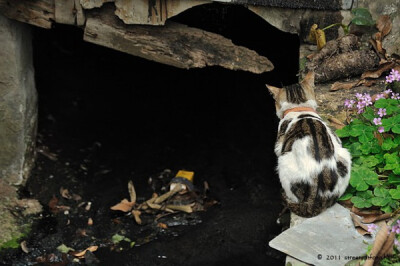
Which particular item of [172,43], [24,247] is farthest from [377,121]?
[24,247]

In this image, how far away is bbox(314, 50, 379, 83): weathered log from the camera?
6562 millimetres

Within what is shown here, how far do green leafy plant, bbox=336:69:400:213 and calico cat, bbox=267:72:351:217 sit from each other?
0.17 meters

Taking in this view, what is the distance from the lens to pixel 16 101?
7031 mm

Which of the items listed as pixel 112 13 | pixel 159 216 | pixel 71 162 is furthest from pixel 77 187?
pixel 112 13

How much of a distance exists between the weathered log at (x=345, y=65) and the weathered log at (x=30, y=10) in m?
2.92

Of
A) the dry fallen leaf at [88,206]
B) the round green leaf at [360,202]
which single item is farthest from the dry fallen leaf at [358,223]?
the dry fallen leaf at [88,206]

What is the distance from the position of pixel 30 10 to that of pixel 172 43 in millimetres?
1562

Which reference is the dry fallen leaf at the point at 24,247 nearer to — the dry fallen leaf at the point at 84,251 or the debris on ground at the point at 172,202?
the dry fallen leaf at the point at 84,251

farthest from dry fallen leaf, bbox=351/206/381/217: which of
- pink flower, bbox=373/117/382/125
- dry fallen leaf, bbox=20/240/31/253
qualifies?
dry fallen leaf, bbox=20/240/31/253

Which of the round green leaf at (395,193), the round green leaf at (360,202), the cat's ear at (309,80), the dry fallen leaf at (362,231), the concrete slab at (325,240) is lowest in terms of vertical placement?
the concrete slab at (325,240)

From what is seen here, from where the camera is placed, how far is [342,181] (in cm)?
525

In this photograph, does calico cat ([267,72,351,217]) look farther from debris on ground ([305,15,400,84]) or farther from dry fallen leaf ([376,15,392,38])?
dry fallen leaf ([376,15,392,38])

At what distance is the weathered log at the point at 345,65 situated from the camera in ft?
21.5

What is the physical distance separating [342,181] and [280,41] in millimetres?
4290
